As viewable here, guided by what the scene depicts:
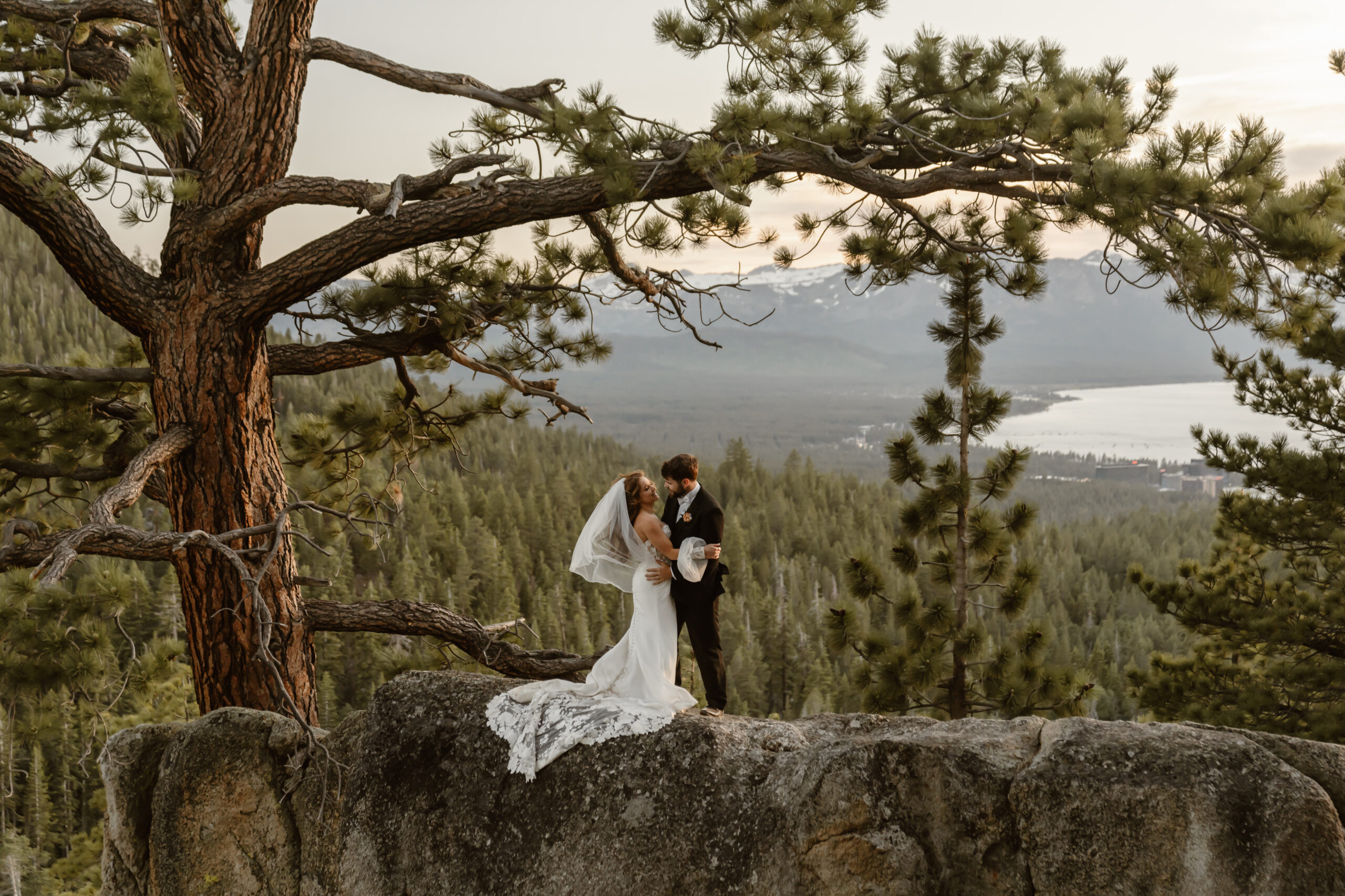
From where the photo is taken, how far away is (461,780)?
16.3 feet

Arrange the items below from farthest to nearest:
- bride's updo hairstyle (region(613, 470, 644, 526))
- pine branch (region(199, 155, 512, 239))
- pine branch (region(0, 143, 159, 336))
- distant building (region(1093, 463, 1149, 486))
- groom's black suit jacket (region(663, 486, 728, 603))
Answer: distant building (region(1093, 463, 1149, 486))
bride's updo hairstyle (region(613, 470, 644, 526))
pine branch (region(199, 155, 512, 239))
groom's black suit jacket (region(663, 486, 728, 603))
pine branch (region(0, 143, 159, 336))

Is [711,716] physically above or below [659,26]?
below

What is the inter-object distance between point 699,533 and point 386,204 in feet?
9.16

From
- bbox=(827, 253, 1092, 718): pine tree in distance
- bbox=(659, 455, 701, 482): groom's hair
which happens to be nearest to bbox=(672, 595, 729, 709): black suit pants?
bbox=(659, 455, 701, 482): groom's hair

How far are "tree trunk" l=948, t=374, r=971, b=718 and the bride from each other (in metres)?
5.25

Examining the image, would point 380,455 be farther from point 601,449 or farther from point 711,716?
point 601,449

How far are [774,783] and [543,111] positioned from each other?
13.8 ft

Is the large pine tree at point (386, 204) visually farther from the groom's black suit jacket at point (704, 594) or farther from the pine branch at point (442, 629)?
the groom's black suit jacket at point (704, 594)

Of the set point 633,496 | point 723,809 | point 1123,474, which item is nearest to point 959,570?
point 633,496

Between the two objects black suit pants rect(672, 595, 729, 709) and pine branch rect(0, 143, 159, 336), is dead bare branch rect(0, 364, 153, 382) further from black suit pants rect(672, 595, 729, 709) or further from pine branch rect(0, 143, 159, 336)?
black suit pants rect(672, 595, 729, 709)

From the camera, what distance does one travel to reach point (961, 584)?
10172 millimetres

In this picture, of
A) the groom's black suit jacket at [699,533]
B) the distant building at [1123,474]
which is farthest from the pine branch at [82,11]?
the distant building at [1123,474]

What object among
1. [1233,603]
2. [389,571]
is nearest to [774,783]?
[1233,603]

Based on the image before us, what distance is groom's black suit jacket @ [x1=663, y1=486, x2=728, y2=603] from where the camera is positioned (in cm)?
566
